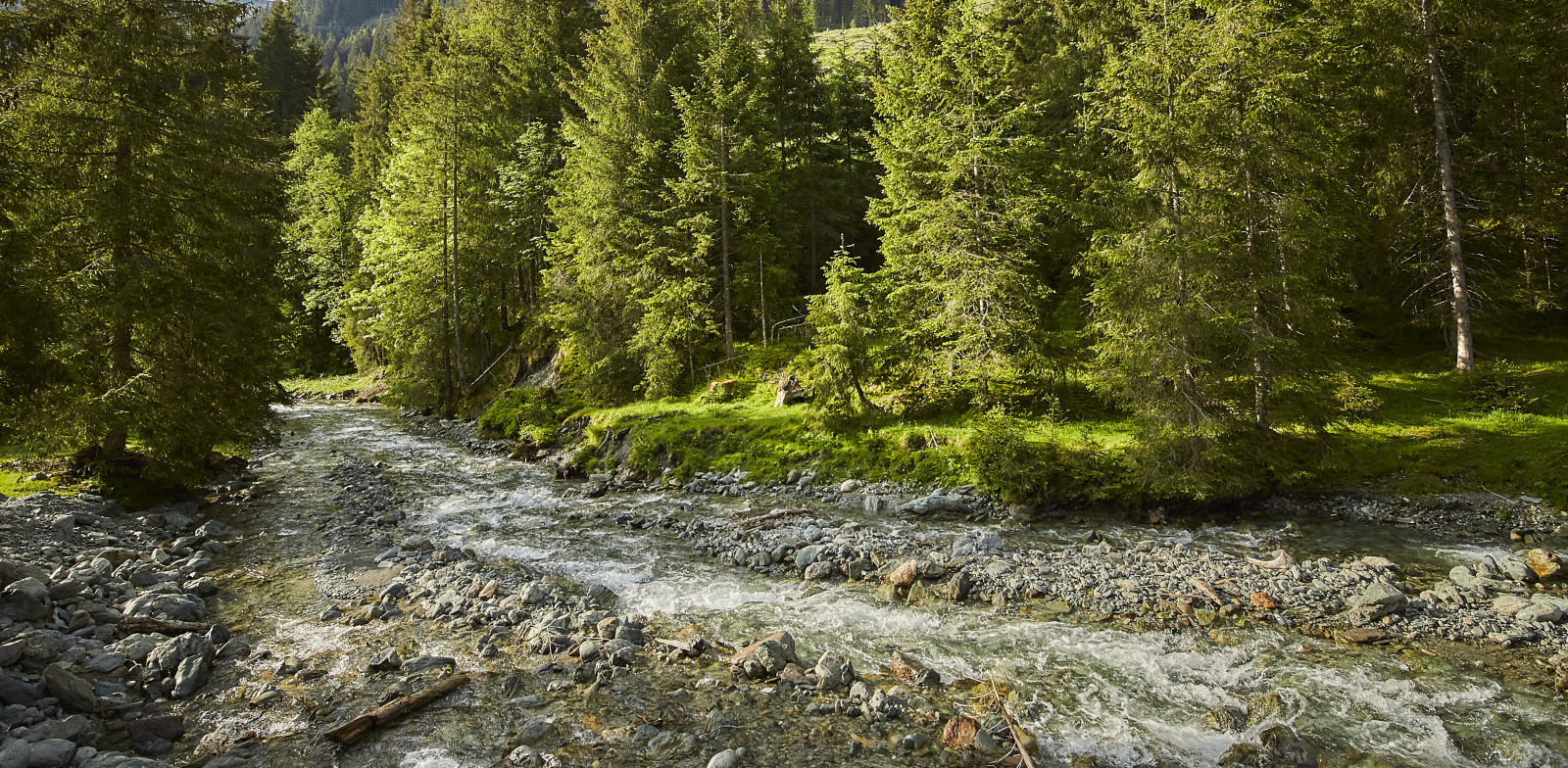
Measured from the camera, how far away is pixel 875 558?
12.8 m

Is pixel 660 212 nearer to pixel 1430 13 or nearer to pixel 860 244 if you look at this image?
pixel 860 244

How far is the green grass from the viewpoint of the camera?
150ft

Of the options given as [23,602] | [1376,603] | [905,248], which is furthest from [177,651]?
[905,248]

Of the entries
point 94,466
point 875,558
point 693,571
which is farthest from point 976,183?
point 94,466

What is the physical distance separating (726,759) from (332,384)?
2050 inches

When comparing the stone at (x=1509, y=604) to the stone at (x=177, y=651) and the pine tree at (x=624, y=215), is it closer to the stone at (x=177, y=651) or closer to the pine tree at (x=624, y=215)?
the stone at (x=177, y=651)

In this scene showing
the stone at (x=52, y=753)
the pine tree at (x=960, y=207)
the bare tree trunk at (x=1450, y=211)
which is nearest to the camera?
the stone at (x=52, y=753)

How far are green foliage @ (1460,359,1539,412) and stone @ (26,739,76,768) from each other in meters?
27.1

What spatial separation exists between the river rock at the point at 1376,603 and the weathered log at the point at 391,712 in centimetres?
1256

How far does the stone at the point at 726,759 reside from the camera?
22.8 feet

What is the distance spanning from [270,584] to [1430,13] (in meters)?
33.1

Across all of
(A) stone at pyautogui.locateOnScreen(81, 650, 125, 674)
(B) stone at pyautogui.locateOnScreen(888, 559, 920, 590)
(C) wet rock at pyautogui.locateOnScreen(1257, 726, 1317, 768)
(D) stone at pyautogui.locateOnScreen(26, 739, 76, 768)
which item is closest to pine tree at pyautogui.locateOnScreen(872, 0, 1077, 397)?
(B) stone at pyautogui.locateOnScreen(888, 559, 920, 590)

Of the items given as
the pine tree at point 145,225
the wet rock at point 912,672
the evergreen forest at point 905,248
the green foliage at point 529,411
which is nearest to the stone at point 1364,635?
the evergreen forest at point 905,248

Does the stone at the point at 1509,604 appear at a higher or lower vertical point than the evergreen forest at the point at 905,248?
lower
